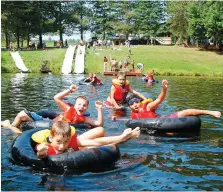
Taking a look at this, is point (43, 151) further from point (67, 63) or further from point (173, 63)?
point (173, 63)

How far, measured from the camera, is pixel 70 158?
7035 mm

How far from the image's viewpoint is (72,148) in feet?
24.8

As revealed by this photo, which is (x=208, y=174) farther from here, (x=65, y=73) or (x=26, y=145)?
(x=65, y=73)

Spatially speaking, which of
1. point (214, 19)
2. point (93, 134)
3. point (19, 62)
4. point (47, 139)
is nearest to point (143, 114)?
point (93, 134)

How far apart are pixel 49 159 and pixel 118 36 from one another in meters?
71.5

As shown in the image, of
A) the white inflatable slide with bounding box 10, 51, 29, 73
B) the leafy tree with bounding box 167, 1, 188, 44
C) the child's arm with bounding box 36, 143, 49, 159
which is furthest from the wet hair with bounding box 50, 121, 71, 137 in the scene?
the leafy tree with bounding box 167, 1, 188, 44

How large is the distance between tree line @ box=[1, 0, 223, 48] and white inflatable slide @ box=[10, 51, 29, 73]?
9494mm

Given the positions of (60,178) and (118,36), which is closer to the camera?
(60,178)

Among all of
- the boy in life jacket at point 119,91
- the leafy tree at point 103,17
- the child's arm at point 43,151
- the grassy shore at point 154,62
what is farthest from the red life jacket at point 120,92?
the leafy tree at point 103,17

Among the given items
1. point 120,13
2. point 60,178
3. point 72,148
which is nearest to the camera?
point 60,178

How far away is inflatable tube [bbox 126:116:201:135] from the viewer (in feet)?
33.5

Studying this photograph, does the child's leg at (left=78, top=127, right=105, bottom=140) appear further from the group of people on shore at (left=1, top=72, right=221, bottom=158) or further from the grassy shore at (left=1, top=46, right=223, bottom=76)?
the grassy shore at (left=1, top=46, right=223, bottom=76)

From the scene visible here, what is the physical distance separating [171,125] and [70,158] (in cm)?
386

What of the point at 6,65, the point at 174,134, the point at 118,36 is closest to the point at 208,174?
the point at 174,134
